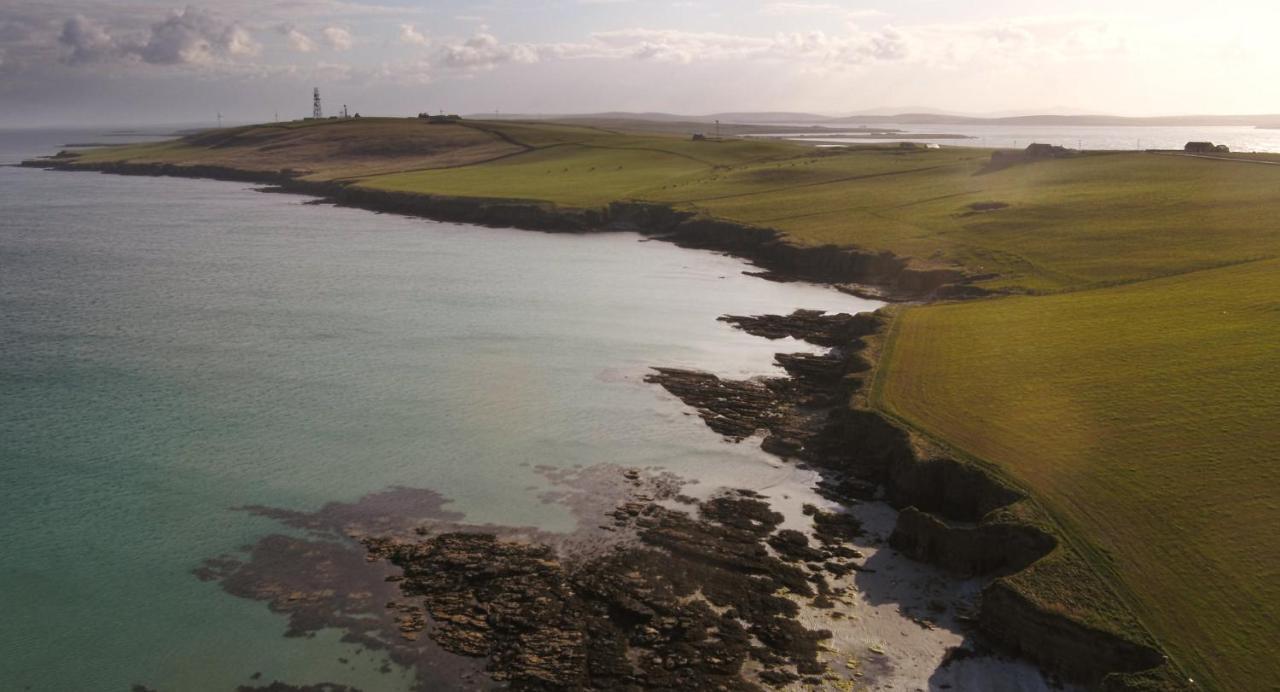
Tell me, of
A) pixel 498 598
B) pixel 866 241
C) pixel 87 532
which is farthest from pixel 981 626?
pixel 866 241

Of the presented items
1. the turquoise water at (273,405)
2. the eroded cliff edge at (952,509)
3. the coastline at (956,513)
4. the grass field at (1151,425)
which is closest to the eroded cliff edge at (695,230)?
the coastline at (956,513)

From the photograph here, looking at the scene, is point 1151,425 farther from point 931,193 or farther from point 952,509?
point 931,193

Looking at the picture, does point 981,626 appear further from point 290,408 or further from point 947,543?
point 290,408

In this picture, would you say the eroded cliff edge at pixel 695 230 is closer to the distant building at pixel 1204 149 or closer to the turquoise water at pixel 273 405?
the turquoise water at pixel 273 405

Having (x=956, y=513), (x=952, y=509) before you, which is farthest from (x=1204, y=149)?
(x=956, y=513)

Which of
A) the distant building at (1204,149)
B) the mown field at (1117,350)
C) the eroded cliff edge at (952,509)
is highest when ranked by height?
the distant building at (1204,149)

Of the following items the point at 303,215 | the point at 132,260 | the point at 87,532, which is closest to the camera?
the point at 87,532
